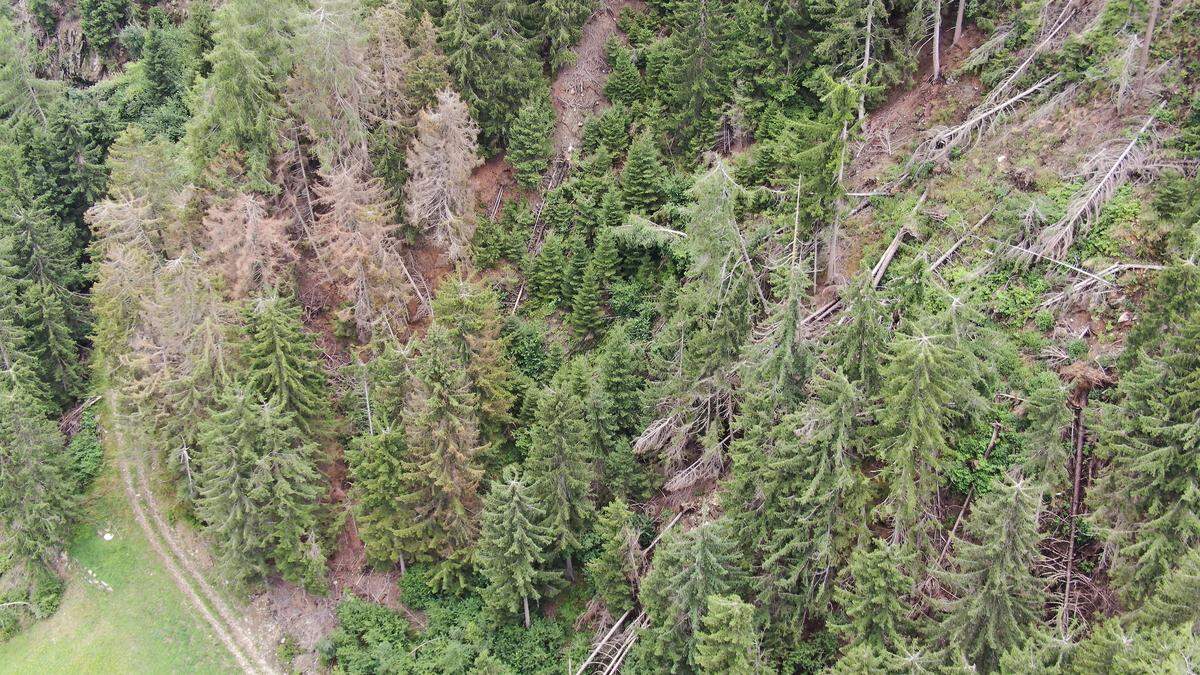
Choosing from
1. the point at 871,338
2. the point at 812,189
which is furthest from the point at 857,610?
the point at 812,189

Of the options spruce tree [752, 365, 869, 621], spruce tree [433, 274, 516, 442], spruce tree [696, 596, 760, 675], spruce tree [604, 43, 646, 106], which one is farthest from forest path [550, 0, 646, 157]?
spruce tree [696, 596, 760, 675]

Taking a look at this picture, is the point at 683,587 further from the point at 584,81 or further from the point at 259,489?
the point at 584,81

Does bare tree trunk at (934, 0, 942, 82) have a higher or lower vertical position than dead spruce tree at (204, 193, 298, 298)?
higher

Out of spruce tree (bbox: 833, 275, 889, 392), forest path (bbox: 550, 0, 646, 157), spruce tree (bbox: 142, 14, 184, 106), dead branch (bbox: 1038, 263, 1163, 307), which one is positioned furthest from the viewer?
spruce tree (bbox: 142, 14, 184, 106)

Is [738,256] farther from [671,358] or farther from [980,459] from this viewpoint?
[980,459]

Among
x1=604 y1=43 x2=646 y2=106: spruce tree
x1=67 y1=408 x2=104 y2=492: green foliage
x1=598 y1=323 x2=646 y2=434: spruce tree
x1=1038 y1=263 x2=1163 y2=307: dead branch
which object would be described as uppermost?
x1=604 y1=43 x2=646 y2=106: spruce tree

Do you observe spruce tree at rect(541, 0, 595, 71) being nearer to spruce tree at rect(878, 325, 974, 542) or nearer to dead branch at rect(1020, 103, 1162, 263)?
dead branch at rect(1020, 103, 1162, 263)
